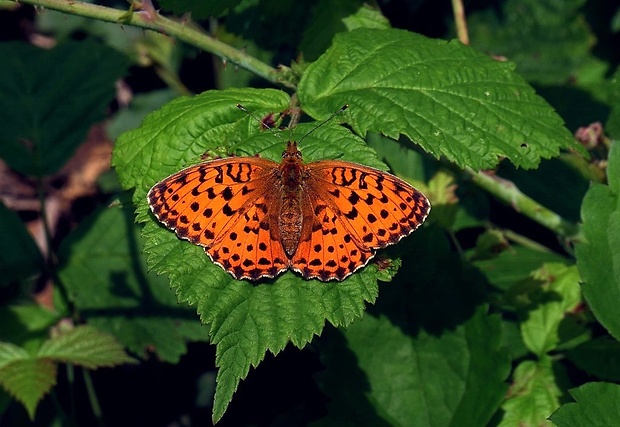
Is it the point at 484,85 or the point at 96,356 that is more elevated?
the point at 484,85

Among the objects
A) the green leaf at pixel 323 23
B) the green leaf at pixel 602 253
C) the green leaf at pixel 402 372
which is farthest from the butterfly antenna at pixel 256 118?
the green leaf at pixel 602 253

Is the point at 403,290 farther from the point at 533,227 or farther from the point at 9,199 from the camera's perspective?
the point at 9,199

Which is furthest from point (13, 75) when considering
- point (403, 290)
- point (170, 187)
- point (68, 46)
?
point (403, 290)

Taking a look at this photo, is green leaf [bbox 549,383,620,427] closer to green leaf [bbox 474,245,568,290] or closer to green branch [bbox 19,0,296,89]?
green leaf [bbox 474,245,568,290]

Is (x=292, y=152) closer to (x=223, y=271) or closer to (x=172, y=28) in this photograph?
(x=223, y=271)

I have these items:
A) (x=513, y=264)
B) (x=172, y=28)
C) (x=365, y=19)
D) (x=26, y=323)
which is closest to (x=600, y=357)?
(x=513, y=264)

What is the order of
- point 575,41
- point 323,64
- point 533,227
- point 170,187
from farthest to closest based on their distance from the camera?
point 575,41, point 533,227, point 323,64, point 170,187

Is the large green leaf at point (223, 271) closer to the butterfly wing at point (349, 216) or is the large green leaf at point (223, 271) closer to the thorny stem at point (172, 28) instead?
the butterfly wing at point (349, 216)
